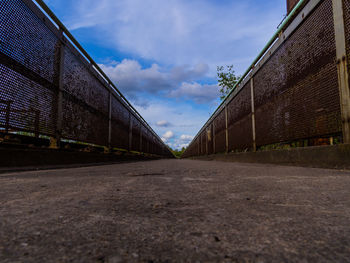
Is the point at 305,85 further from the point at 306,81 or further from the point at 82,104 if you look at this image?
the point at 82,104

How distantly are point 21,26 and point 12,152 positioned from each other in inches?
70.1

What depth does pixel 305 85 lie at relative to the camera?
11.2 feet

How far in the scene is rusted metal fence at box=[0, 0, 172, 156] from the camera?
3037 millimetres

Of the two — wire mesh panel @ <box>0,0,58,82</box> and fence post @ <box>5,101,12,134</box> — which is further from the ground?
wire mesh panel @ <box>0,0,58,82</box>

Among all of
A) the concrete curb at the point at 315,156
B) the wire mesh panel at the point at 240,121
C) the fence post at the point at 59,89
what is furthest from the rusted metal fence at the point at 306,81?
the fence post at the point at 59,89

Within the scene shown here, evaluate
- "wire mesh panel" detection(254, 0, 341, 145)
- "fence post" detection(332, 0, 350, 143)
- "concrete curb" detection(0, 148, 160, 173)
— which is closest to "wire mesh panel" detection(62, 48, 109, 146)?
"concrete curb" detection(0, 148, 160, 173)

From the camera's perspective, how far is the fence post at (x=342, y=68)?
8.45 feet

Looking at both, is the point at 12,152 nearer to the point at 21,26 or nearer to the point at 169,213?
the point at 21,26

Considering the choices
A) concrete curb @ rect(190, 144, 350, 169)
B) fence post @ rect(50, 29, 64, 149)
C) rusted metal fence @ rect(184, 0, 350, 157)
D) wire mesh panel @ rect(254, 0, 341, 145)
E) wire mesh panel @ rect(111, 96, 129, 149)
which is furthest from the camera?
wire mesh panel @ rect(111, 96, 129, 149)

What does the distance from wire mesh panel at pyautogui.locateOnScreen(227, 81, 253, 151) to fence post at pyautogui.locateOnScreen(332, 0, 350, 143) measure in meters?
3.52

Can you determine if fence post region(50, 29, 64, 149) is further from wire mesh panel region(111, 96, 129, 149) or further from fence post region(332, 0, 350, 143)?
fence post region(332, 0, 350, 143)

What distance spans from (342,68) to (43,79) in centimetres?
419

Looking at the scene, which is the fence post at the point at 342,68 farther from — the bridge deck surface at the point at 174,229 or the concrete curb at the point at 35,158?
the concrete curb at the point at 35,158

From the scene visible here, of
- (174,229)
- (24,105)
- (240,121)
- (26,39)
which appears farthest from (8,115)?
(240,121)
